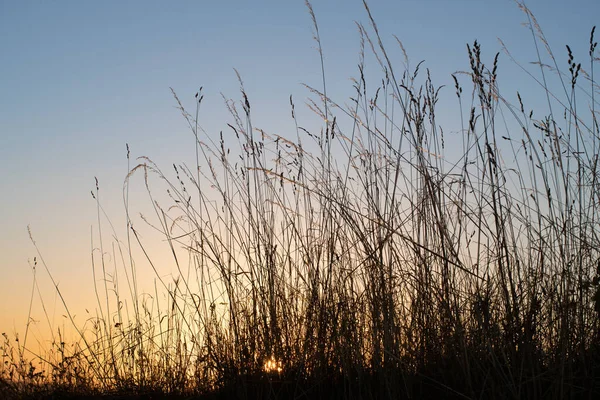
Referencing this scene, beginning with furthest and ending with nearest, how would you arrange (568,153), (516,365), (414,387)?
(568,153), (414,387), (516,365)

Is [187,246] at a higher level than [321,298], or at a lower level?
higher

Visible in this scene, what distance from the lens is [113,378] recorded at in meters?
2.84

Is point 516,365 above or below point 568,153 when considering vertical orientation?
below

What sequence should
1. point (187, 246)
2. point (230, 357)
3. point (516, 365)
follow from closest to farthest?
point (516, 365), point (230, 357), point (187, 246)

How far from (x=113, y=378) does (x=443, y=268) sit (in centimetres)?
169

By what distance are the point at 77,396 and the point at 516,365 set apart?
2004 mm

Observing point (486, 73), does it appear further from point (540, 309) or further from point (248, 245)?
point (248, 245)

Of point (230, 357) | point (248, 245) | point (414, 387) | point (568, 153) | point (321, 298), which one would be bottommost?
point (414, 387)

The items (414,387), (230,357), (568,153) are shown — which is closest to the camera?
(414,387)

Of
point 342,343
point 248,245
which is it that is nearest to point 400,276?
point 342,343

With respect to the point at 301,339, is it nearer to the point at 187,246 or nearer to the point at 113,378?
the point at 187,246

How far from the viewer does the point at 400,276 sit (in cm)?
215

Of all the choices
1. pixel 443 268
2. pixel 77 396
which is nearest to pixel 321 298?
pixel 443 268

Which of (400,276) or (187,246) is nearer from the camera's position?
(400,276)
